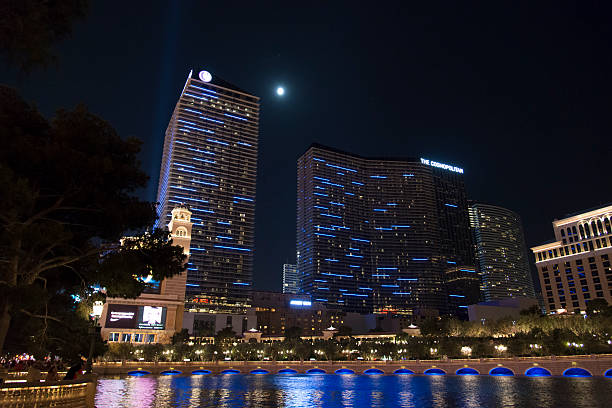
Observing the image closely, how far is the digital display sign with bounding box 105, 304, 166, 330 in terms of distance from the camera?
104m

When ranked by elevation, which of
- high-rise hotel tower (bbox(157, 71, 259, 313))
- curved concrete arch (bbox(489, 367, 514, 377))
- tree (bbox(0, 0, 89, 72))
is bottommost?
curved concrete arch (bbox(489, 367, 514, 377))

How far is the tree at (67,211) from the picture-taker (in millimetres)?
16031

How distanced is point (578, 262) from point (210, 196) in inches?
5756

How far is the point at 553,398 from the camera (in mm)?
41188

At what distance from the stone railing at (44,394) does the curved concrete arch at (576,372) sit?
74904 millimetres

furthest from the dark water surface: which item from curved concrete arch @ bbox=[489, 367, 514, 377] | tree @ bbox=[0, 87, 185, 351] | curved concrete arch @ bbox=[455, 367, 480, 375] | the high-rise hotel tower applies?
the high-rise hotel tower

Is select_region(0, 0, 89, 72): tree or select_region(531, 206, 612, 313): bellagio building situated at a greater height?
select_region(531, 206, 612, 313): bellagio building

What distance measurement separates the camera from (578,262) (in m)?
132

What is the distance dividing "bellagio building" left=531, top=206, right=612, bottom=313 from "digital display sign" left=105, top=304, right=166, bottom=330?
119 m

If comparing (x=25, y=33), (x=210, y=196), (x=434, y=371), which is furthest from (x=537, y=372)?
(x=210, y=196)

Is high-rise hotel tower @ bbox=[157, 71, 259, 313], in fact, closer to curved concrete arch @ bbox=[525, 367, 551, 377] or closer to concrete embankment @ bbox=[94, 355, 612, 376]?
concrete embankment @ bbox=[94, 355, 612, 376]

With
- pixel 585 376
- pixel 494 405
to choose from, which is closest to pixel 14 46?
pixel 494 405

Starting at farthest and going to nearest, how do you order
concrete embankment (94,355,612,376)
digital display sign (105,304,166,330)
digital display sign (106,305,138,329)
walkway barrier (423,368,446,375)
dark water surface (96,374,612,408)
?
digital display sign (105,304,166,330) → digital display sign (106,305,138,329) → walkway barrier (423,368,446,375) → concrete embankment (94,355,612,376) → dark water surface (96,374,612,408)

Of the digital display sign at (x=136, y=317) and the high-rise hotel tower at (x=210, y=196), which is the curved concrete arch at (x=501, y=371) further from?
the high-rise hotel tower at (x=210, y=196)
